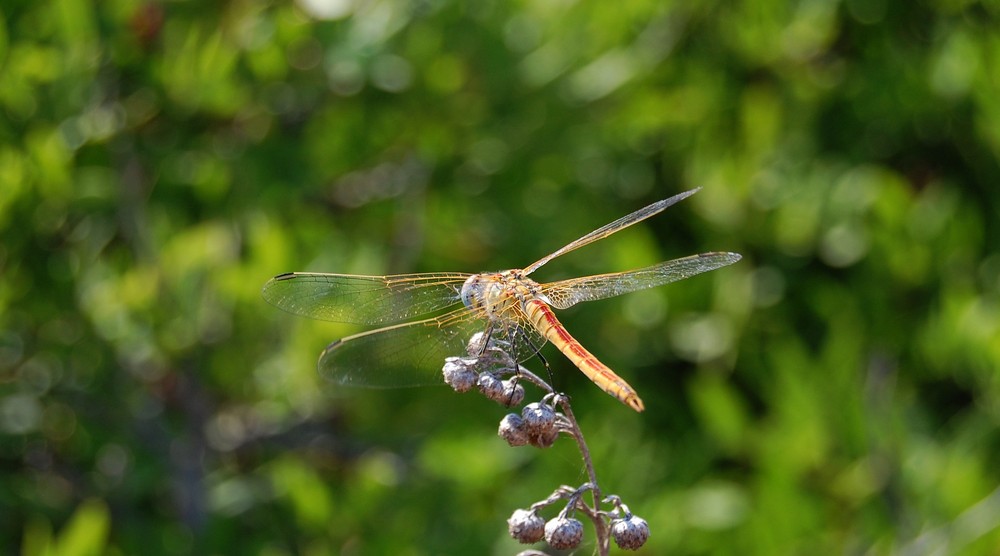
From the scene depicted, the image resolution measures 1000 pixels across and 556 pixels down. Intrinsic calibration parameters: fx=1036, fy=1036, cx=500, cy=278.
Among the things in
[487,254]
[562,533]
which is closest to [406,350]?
[562,533]

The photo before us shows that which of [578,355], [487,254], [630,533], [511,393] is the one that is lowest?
[630,533]

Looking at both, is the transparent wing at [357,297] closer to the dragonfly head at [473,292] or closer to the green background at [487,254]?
the dragonfly head at [473,292]

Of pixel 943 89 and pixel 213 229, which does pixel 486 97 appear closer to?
pixel 213 229

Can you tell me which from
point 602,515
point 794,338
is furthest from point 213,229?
point 602,515

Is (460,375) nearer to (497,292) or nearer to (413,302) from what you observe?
(497,292)

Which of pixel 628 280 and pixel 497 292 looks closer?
pixel 497 292

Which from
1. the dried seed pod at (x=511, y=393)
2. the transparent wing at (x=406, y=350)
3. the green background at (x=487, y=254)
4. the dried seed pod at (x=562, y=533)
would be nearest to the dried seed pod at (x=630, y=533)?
the dried seed pod at (x=562, y=533)

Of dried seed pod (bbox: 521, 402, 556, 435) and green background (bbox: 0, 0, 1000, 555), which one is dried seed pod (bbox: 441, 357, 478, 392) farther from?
green background (bbox: 0, 0, 1000, 555)
